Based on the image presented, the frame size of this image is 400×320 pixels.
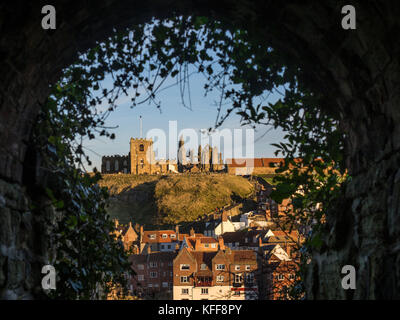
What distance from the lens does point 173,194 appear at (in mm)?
107312

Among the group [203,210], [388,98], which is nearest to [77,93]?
[388,98]

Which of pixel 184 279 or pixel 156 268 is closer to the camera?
pixel 184 279

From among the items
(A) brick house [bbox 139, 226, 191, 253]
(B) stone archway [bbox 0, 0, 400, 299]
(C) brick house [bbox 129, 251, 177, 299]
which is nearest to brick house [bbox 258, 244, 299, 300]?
(B) stone archway [bbox 0, 0, 400, 299]

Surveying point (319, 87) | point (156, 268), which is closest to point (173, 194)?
point (156, 268)

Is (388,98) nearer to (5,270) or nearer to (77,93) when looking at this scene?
(5,270)

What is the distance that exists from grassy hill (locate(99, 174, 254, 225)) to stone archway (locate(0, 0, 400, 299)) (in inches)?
3586

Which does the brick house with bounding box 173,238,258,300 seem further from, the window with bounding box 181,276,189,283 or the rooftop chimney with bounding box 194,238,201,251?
the rooftop chimney with bounding box 194,238,201,251

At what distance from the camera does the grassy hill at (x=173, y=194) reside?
100062 millimetres

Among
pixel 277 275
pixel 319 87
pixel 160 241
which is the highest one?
pixel 319 87

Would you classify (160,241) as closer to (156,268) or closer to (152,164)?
(156,268)

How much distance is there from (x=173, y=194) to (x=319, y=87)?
339ft

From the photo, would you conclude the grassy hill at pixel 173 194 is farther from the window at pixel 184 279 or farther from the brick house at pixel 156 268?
the window at pixel 184 279

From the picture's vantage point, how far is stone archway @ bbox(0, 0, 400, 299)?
307 centimetres

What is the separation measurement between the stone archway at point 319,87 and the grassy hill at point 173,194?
91091 mm
